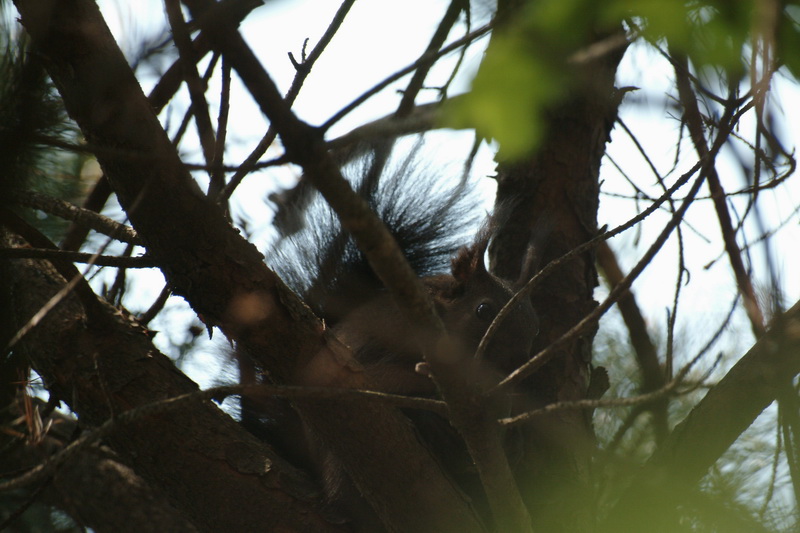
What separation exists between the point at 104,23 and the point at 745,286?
58.7 inches

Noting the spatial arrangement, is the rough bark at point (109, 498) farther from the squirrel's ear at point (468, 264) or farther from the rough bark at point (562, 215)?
the squirrel's ear at point (468, 264)

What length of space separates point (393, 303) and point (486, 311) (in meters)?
0.36

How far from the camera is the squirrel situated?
89.6 inches

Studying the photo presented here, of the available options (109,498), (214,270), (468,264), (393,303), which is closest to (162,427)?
(214,270)

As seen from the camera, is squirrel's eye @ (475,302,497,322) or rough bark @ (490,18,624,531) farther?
squirrel's eye @ (475,302,497,322)

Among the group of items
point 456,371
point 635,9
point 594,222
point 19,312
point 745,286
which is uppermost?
point 594,222

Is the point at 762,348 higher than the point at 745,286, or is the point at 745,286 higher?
the point at 745,286

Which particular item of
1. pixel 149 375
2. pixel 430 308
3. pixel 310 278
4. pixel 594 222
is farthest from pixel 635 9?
pixel 310 278

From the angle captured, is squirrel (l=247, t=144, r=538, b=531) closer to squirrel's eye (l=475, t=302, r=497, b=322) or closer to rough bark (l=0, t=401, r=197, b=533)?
squirrel's eye (l=475, t=302, r=497, b=322)

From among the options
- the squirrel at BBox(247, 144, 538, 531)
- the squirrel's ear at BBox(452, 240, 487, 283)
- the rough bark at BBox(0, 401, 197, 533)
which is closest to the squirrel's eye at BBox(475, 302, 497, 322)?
the squirrel at BBox(247, 144, 538, 531)

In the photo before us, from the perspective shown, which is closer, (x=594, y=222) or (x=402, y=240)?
(x=594, y=222)

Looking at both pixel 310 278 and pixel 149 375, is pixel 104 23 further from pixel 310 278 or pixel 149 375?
pixel 310 278

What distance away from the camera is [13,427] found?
7.71ft

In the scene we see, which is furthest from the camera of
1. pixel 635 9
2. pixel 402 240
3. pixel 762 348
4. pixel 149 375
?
pixel 402 240
